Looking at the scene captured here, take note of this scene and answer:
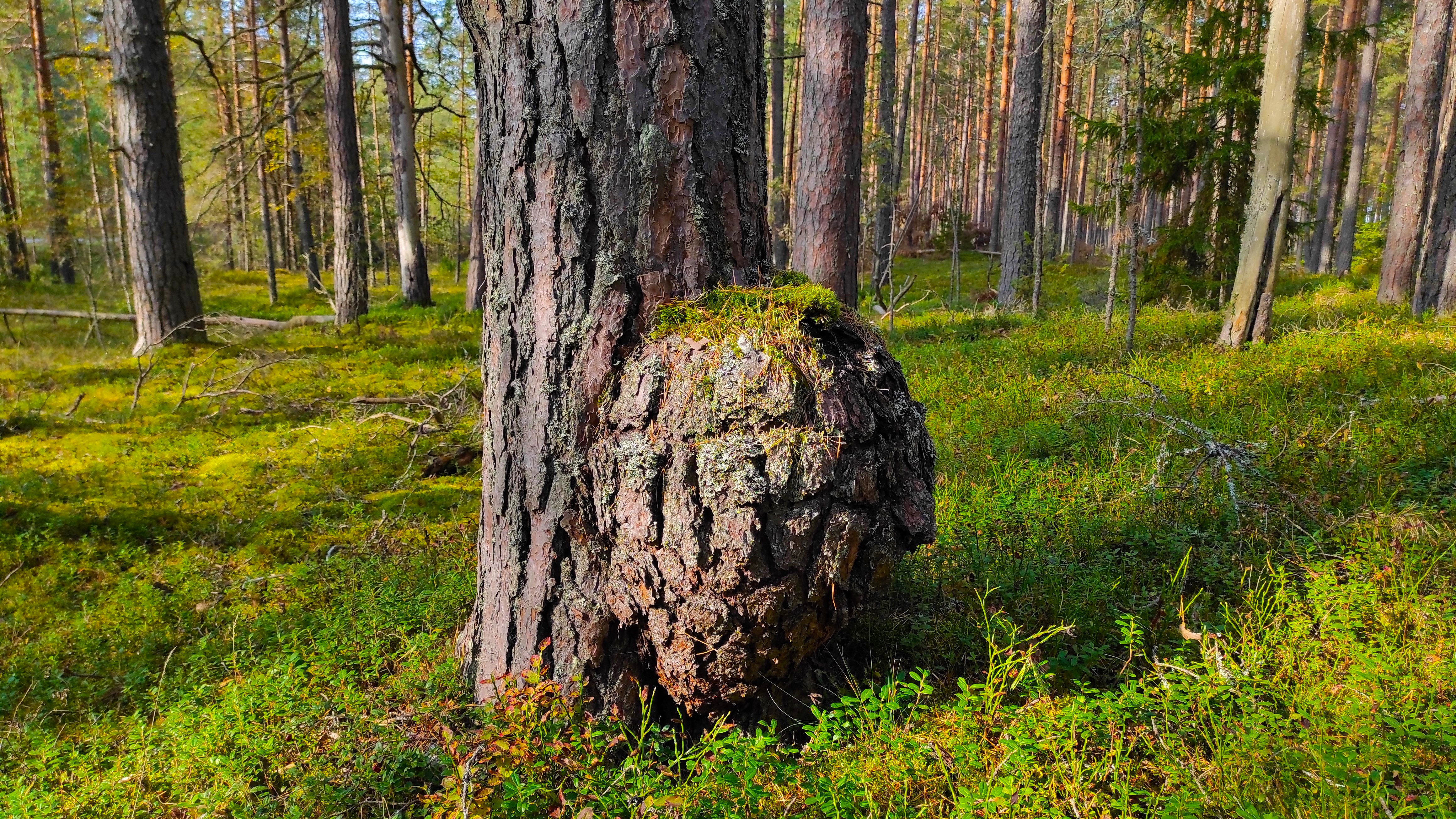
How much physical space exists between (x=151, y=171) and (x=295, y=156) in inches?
525

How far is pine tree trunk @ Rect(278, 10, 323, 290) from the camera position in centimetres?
1036

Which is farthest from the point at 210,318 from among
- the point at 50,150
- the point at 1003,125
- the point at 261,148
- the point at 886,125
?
the point at 1003,125

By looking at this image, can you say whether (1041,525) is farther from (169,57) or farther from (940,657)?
(169,57)

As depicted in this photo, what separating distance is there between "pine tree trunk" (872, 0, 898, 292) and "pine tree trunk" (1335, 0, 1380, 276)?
1096 cm

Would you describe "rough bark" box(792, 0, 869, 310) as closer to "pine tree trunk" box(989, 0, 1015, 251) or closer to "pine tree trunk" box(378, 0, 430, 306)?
"pine tree trunk" box(378, 0, 430, 306)

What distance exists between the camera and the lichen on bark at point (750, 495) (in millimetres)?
1893

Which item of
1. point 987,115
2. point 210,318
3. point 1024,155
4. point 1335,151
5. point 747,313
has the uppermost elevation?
point 987,115

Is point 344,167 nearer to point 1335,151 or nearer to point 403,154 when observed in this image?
point 403,154

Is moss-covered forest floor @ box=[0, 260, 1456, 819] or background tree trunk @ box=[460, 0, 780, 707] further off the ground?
background tree trunk @ box=[460, 0, 780, 707]

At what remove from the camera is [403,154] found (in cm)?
1168

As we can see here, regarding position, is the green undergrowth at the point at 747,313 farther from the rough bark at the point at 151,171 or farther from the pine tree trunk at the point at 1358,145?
the pine tree trunk at the point at 1358,145

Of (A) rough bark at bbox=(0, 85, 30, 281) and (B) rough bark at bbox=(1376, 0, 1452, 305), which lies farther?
(A) rough bark at bbox=(0, 85, 30, 281)

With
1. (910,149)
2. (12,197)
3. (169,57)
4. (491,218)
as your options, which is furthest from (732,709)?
(910,149)

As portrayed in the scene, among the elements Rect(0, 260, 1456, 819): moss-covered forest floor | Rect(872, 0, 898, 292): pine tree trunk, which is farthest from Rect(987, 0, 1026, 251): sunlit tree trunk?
Rect(0, 260, 1456, 819): moss-covered forest floor
